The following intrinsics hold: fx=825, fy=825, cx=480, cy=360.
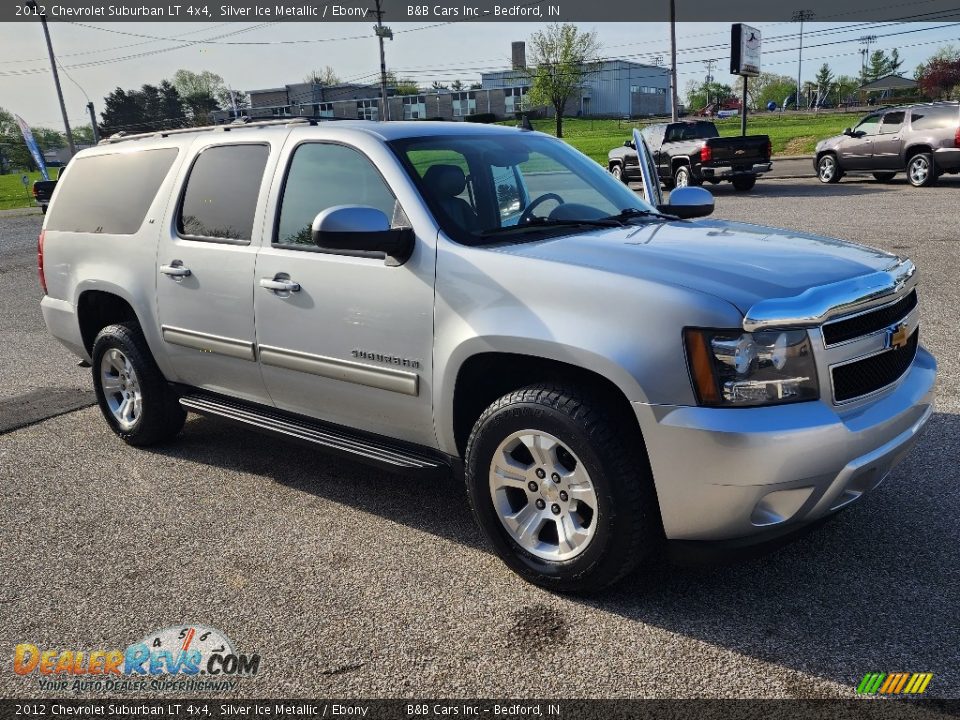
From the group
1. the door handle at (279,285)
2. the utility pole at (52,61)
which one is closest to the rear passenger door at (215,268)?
the door handle at (279,285)

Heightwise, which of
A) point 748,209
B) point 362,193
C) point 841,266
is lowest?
point 748,209

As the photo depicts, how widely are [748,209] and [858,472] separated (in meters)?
15.0

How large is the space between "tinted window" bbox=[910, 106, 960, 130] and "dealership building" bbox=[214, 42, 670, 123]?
55322 millimetres

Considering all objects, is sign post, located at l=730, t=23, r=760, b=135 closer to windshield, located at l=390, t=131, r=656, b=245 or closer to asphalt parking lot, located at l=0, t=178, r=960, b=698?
windshield, located at l=390, t=131, r=656, b=245

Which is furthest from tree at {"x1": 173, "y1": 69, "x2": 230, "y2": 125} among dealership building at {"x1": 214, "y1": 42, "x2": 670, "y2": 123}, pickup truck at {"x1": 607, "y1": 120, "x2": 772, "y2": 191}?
pickup truck at {"x1": 607, "y1": 120, "x2": 772, "y2": 191}

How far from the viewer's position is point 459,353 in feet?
11.0

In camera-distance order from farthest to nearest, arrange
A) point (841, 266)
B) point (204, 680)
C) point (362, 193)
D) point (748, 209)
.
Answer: point (748, 209) < point (362, 193) < point (841, 266) < point (204, 680)

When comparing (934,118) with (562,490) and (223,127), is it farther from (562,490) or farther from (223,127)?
(562,490)

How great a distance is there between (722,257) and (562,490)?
1.08 m

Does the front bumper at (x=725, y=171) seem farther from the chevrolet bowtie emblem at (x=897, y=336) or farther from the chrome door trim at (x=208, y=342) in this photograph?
the chevrolet bowtie emblem at (x=897, y=336)

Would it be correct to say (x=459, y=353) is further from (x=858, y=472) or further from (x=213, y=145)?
(x=213, y=145)

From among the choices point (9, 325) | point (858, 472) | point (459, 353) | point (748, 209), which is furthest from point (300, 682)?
point (748, 209)

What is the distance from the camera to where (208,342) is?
14.5 ft

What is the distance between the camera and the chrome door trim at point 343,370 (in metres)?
3.57
